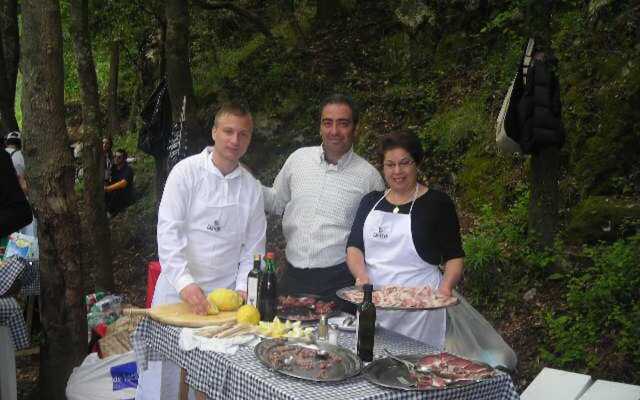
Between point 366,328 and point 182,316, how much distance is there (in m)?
1.04

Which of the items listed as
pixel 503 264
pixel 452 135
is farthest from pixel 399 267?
pixel 452 135

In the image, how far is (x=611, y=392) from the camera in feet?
12.8

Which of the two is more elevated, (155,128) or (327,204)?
(155,128)

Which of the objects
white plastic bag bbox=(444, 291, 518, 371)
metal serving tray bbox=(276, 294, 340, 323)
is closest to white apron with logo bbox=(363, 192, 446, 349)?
white plastic bag bbox=(444, 291, 518, 371)

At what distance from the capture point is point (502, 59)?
10719mm

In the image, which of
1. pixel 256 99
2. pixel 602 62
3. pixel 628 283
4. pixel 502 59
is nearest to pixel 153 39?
pixel 256 99

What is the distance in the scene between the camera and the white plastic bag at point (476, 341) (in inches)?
152

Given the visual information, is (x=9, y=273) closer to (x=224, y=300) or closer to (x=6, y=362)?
(x=6, y=362)

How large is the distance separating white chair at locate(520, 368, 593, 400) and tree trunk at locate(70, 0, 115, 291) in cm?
594

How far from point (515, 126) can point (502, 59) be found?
5.08m

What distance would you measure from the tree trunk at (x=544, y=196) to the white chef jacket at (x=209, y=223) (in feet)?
11.1

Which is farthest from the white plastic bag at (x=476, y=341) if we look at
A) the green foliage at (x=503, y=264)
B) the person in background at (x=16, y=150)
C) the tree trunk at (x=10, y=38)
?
the tree trunk at (x=10, y=38)

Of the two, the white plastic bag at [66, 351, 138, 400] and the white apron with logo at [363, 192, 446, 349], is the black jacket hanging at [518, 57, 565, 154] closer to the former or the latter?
the white apron with logo at [363, 192, 446, 349]

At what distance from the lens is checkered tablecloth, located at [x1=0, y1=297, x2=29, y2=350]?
181 inches
